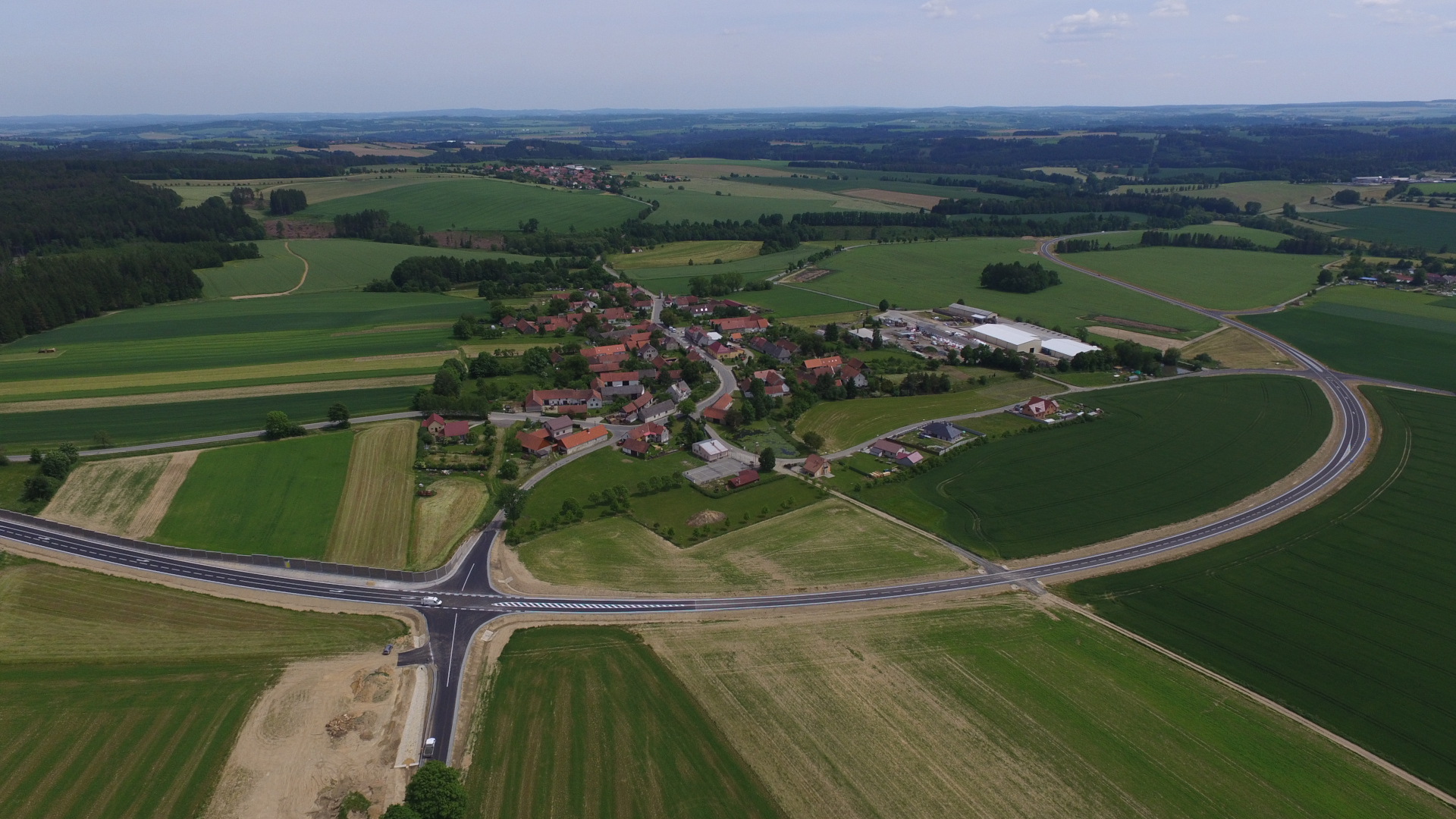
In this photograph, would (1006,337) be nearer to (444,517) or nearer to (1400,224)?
(444,517)

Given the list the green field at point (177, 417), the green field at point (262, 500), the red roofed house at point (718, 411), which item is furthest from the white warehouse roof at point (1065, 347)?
the green field at point (262, 500)

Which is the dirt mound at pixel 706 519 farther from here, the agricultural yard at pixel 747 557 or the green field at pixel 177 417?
the green field at pixel 177 417

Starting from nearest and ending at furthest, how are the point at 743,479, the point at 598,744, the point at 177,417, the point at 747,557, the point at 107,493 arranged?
the point at 598,744 → the point at 747,557 → the point at 107,493 → the point at 743,479 → the point at 177,417

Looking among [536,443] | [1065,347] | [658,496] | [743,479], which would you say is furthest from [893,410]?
[536,443]

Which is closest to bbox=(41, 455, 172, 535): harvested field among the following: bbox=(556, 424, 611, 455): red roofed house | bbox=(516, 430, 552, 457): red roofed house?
bbox=(516, 430, 552, 457): red roofed house

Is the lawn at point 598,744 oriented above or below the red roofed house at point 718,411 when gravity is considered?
below

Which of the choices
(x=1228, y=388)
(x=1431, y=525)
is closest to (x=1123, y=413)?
(x=1228, y=388)
